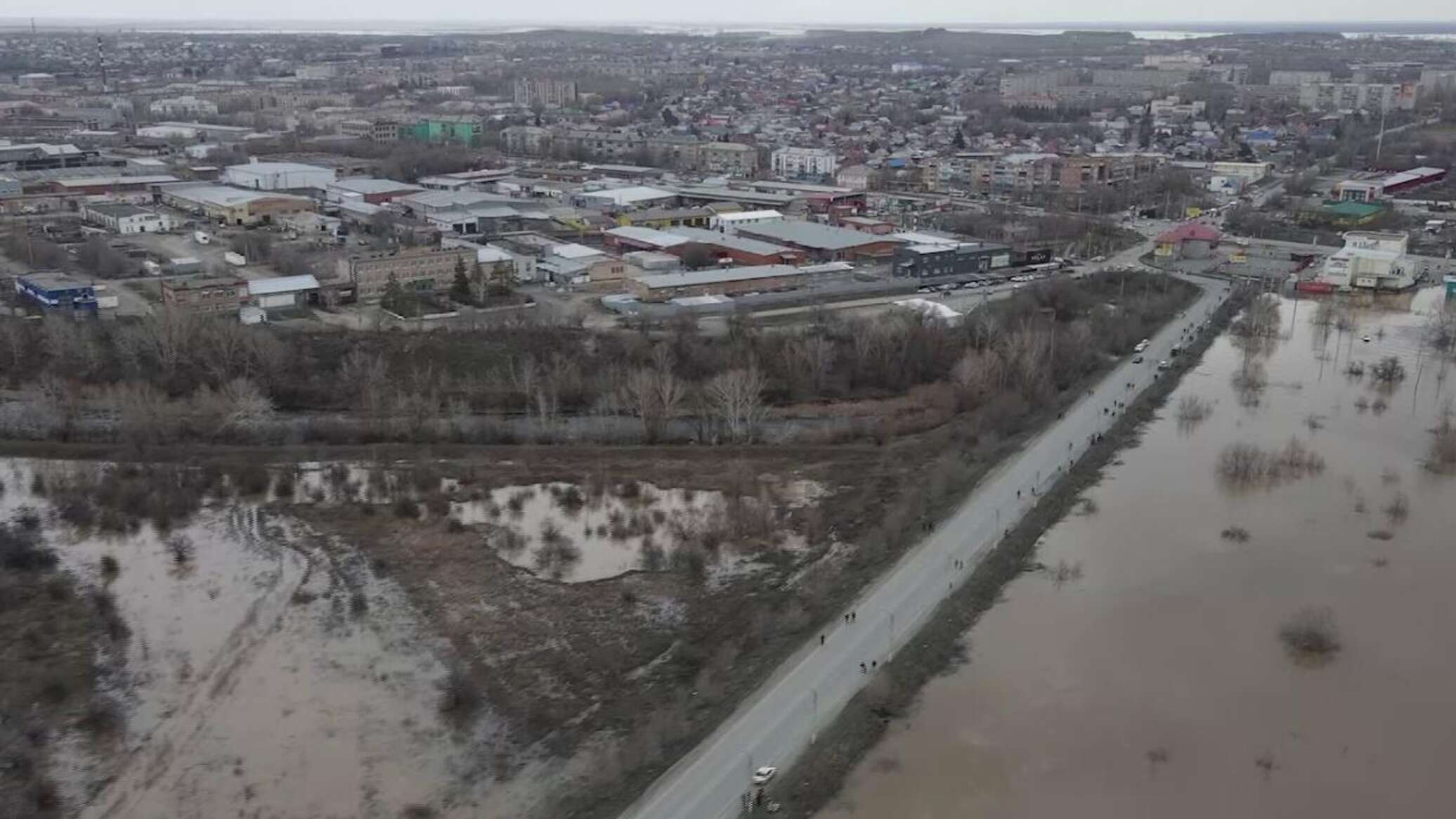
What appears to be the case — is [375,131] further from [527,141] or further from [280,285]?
[280,285]

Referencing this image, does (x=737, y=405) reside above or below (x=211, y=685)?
above

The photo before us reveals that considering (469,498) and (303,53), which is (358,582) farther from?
(303,53)

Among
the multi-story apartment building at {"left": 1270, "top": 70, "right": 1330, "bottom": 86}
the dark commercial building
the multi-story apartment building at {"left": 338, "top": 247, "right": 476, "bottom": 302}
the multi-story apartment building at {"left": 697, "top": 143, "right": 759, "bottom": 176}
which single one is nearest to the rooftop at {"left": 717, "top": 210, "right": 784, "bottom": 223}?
the dark commercial building

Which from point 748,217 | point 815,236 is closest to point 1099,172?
point 748,217

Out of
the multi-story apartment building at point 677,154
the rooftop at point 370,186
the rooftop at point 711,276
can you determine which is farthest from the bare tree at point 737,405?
the multi-story apartment building at point 677,154

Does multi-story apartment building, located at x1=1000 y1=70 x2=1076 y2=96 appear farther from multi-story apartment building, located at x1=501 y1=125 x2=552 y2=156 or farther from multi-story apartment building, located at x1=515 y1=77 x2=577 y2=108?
multi-story apartment building, located at x1=501 y1=125 x2=552 y2=156

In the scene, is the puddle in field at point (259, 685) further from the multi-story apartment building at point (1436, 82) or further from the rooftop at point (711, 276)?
the multi-story apartment building at point (1436, 82)
